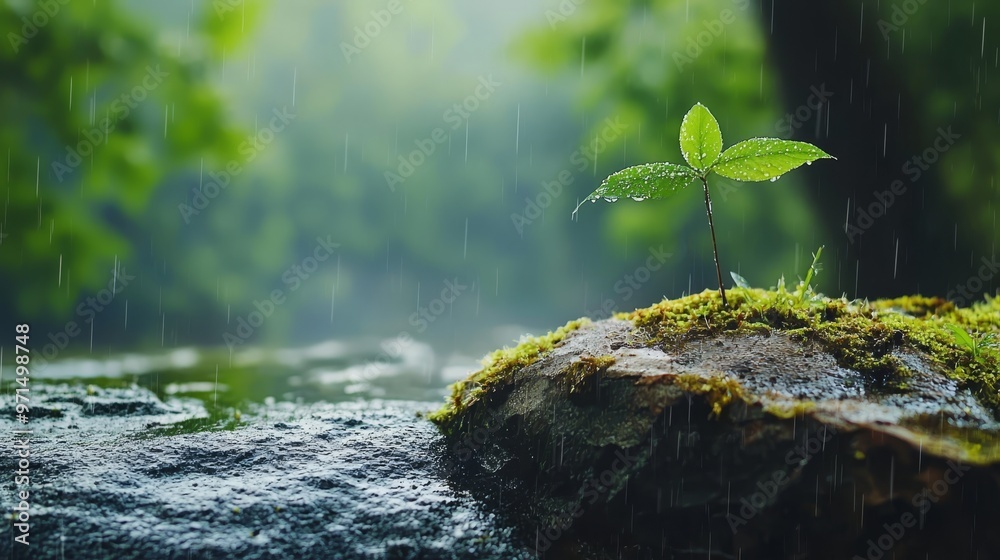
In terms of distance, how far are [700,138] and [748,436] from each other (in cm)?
121

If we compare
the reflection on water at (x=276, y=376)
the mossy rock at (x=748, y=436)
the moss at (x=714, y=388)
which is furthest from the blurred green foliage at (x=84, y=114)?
the moss at (x=714, y=388)

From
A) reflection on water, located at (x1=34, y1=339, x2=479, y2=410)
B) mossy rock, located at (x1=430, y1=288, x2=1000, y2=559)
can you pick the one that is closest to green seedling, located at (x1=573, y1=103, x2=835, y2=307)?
mossy rock, located at (x1=430, y1=288, x2=1000, y2=559)

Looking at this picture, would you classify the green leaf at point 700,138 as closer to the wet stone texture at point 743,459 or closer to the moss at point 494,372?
the wet stone texture at point 743,459

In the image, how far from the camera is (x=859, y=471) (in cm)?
167

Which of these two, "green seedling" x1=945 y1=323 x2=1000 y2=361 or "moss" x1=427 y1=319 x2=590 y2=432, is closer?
"green seedling" x1=945 y1=323 x2=1000 y2=361

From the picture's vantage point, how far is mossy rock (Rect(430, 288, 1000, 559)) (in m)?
1.67

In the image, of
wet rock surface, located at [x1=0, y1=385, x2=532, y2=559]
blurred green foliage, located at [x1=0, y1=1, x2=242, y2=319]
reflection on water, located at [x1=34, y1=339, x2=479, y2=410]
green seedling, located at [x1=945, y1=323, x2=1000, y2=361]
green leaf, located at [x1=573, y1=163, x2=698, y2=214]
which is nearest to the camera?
wet rock surface, located at [x1=0, y1=385, x2=532, y2=559]

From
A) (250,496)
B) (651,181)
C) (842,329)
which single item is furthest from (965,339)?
(250,496)

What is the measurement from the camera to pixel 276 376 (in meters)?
5.07

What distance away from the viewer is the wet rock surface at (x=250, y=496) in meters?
1.79

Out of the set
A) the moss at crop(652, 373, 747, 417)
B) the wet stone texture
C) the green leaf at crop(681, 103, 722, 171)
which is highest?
the green leaf at crop(681, 103, 722, 171)

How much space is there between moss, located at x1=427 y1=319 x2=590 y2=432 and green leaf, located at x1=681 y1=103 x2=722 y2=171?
3.11 ft

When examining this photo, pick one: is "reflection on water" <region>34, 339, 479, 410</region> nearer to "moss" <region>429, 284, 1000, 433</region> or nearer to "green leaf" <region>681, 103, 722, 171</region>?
"moss" <region>429, 284, 1000, 433</region>

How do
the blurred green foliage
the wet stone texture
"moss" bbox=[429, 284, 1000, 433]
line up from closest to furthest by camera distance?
the wet stone texture → "moss" bbox=[429, 284, 1000, 433] → the blurred green foliage
